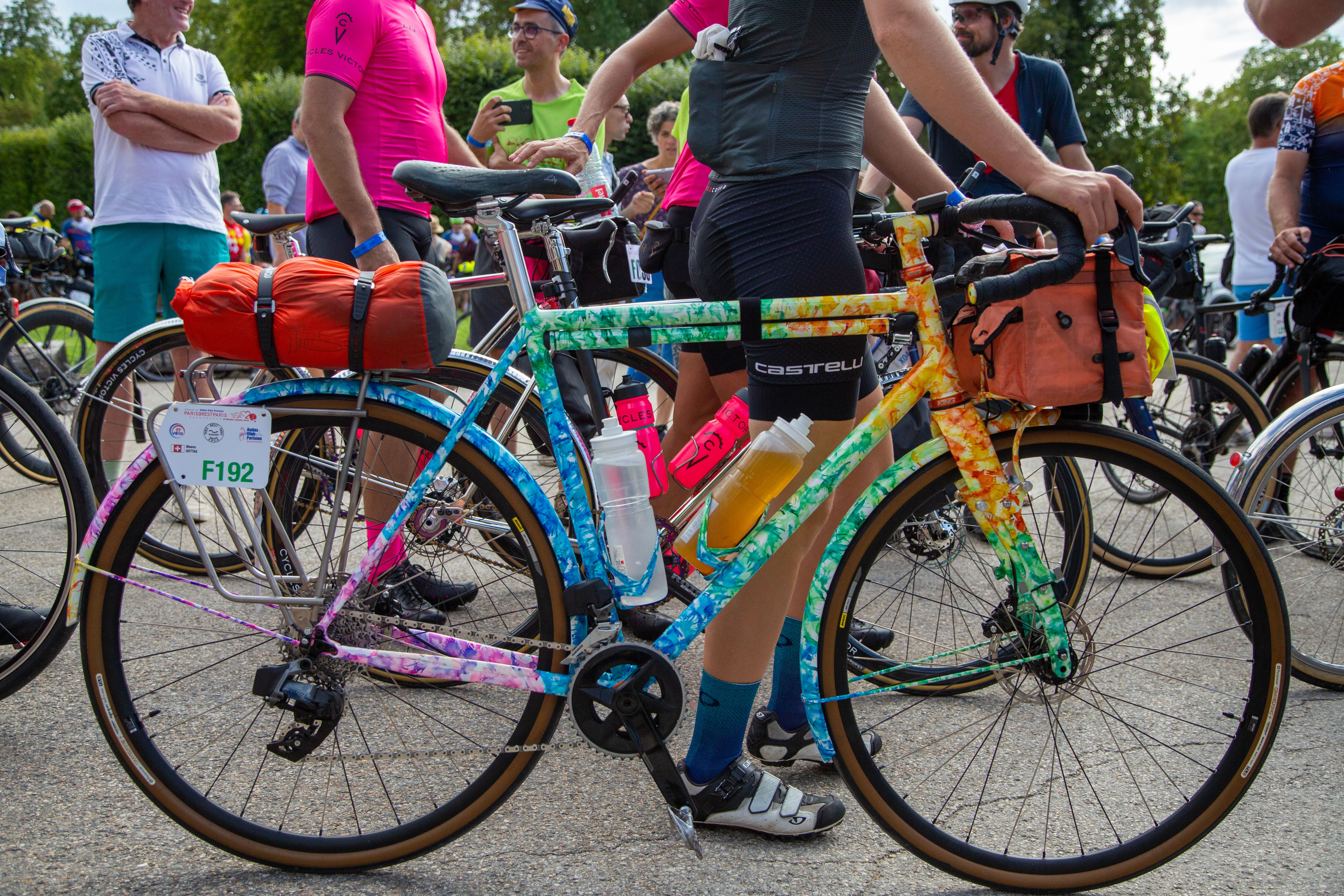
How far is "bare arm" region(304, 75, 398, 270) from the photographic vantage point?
9.53ft

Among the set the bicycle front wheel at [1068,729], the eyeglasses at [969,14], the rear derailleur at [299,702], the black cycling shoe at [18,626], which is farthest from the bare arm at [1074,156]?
the black cycling shoe at [18,626]

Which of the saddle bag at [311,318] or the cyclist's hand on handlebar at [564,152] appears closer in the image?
the saddle bag at [311,318]

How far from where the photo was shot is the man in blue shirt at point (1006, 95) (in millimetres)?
3631

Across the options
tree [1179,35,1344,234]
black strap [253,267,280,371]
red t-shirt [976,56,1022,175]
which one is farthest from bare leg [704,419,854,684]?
tree [1179,35,1344,234]

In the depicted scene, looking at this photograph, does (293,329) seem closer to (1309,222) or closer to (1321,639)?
(1321,639)

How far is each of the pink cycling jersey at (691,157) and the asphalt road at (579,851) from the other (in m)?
1.47

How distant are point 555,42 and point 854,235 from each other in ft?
10.1

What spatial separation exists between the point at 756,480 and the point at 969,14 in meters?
2.64

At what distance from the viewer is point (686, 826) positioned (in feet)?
6.04

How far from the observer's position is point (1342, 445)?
2.88 m

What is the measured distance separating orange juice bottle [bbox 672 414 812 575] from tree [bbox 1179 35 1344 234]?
53.2m

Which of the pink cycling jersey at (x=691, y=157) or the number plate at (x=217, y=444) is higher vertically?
the pink cycling jersey at (x=691, y=157)

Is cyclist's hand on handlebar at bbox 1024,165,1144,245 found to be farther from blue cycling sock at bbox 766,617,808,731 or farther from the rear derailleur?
the rear derailleur

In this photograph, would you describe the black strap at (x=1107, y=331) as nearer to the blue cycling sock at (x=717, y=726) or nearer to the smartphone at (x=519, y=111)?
the blue cycling sock at (x=717, y=726)
